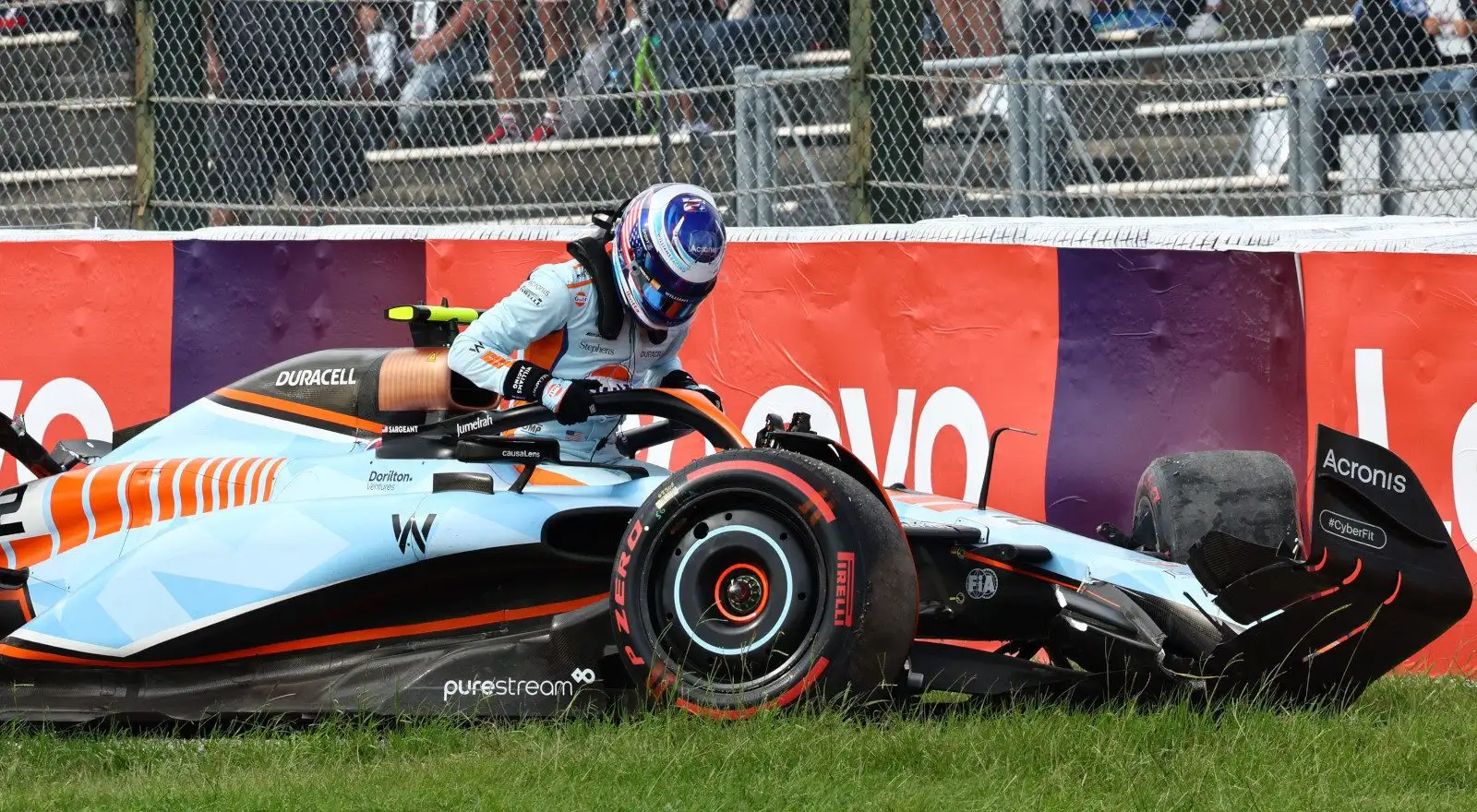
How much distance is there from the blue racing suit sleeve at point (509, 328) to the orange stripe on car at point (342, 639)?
0.75 metres

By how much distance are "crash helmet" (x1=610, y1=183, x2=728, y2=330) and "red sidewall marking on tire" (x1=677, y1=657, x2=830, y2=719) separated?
166 cm

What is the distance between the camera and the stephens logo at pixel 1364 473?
14.6 ft

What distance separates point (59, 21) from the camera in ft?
30.6

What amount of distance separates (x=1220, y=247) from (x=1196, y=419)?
0.65 m

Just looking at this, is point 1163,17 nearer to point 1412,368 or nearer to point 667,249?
point 1412,368

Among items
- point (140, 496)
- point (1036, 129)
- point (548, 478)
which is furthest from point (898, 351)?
point (140, 496)

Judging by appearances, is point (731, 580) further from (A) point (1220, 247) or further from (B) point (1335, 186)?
(B) point (1335, 186)

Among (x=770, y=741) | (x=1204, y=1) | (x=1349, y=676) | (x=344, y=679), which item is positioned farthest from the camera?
(x=1204, y=1)

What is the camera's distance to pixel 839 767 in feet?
13.8

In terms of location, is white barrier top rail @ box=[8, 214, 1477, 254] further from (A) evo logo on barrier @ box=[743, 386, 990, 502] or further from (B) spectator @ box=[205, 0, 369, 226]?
(A) evo logo on barrier @ box=[743, 386, 990, 502]

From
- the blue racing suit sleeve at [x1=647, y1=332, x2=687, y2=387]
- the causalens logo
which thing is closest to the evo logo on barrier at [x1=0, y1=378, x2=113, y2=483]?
the blue racing suit sleeve at [x1=647, y1=332, x2=687, y2=387]

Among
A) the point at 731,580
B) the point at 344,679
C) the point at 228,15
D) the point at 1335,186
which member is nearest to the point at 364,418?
the point at 344,679

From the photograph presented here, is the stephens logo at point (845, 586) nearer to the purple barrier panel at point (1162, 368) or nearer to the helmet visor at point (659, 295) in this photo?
the helmet visor at point (659, 295)

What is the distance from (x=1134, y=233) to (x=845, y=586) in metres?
2.99
